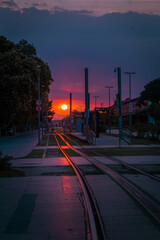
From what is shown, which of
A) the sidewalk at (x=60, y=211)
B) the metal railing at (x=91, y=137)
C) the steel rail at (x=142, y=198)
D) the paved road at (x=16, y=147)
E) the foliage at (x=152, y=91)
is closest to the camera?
the sidewalk at (x=60, y=211)

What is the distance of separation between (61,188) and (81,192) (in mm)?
763

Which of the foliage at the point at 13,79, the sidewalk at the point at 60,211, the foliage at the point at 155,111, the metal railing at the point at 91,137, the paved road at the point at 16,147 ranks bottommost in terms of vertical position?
the paved road at the point at 16,147

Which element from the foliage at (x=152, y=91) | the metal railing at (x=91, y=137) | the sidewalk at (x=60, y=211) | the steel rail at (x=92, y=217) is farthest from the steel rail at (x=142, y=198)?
the foliage at (x=152, y=91)

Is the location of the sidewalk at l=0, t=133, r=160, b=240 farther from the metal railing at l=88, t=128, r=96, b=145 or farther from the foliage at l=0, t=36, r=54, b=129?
the foliage at l=0, t=36, r=54, b=129

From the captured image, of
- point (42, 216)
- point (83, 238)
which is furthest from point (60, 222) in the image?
point (83, 238)

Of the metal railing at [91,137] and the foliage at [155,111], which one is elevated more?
the foliage at [155,111]

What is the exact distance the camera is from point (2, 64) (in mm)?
31938

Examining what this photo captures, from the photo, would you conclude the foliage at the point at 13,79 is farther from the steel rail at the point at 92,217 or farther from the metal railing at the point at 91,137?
the steel rail at the point at 92,217

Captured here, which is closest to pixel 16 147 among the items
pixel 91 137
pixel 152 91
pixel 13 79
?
pixel 91 137

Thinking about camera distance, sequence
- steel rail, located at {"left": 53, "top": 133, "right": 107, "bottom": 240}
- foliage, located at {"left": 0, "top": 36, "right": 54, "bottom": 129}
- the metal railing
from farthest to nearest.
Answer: foliage, located at {"left": 0, "top": 36, "right": 54, "bottom": 129}
the metal railing
steel rail, located at {"left": 53, "top": 133, "right": 107, "bottom": 240}

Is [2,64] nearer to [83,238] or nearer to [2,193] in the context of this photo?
[2,193]

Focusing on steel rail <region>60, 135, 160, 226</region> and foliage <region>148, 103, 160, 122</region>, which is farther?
foliage <region>148, 103, 160, 122</region>

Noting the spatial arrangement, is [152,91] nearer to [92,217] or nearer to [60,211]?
[60,211]

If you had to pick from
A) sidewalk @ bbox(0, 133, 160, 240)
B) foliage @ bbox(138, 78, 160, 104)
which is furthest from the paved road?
foliage @ bbox(138, 78, 160, 104)
